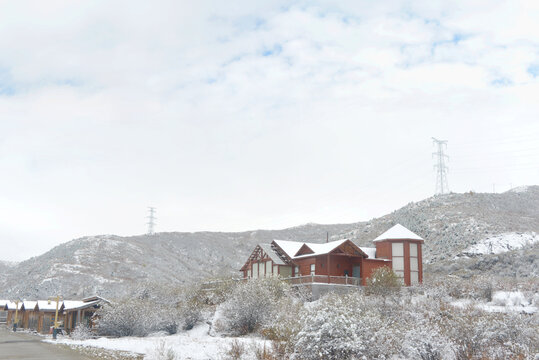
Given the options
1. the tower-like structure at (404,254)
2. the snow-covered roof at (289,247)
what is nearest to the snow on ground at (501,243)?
the tower-like structure at (404,254)

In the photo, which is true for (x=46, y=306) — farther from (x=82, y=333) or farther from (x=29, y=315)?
(x=82, y=333)

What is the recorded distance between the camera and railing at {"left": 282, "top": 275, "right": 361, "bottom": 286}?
4131 centimetres

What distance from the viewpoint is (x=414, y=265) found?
4703 centimetres

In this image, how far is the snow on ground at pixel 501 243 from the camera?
65.2 m

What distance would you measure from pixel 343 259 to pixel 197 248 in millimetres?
77880

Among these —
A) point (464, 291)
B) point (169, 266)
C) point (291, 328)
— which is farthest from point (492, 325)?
point (169, 266)

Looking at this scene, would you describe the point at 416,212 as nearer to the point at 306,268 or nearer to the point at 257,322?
the point at 306,268

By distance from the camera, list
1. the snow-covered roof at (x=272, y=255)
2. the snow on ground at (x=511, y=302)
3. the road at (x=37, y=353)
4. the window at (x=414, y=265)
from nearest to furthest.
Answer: the road at (x=37, y=353) → the snow on ground at (x=511, y=302) → the window at (x=414, y=265) → the snow-covered roof at (x=272, y=255)

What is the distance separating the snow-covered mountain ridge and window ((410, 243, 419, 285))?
15934mm

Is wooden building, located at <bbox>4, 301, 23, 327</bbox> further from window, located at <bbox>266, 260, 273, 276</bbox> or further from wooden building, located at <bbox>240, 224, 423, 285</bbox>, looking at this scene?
window, located at <bbox>266, 260, 273, 276</bbox>

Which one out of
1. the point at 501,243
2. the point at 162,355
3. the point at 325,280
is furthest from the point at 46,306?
the point at 501,243

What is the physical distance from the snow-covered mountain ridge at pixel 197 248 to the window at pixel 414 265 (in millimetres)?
15934

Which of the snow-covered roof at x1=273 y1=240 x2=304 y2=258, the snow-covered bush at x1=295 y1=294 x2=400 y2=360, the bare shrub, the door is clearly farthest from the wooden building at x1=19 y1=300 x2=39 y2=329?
the snow-covered bush at x1=295 y1=294 x2=400 y2=360

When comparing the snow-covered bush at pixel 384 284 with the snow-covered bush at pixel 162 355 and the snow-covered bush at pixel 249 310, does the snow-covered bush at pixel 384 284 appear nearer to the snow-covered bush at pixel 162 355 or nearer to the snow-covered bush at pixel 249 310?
the snow-covered bush at pixel 249 310
